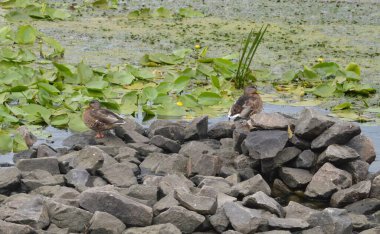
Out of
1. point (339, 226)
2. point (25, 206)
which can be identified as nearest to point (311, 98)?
point (339, 226)

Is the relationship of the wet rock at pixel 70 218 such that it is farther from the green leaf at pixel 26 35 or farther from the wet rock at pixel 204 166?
the green leaf at pixel 26 35

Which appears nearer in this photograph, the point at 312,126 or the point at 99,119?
the point at 312,126

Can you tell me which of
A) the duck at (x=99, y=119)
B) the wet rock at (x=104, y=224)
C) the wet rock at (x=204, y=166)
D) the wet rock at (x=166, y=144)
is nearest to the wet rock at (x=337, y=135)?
the wet rock at (x=204, y=166)

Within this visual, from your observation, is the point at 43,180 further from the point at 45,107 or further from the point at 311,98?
the point at 311,98

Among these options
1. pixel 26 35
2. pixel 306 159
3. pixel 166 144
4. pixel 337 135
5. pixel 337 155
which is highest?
pixel 337 135

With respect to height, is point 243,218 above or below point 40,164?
above

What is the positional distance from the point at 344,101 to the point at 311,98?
349 millimetres

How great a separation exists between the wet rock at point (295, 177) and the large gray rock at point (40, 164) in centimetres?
178

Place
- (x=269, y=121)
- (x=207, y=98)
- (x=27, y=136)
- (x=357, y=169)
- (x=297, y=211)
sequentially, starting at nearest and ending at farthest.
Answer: (x=297, y=211), (x=357, y=169), (x=269, y=121), (x=27, y=136), (x=207, y=98)

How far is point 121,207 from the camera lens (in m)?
6.13

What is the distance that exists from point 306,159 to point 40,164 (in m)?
2.09

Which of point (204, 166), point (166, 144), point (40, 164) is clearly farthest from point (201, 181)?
point (40, 164)

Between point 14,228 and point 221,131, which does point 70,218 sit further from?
point 221,131

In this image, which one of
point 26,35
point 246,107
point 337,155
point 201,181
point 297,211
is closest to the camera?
point 297,211
